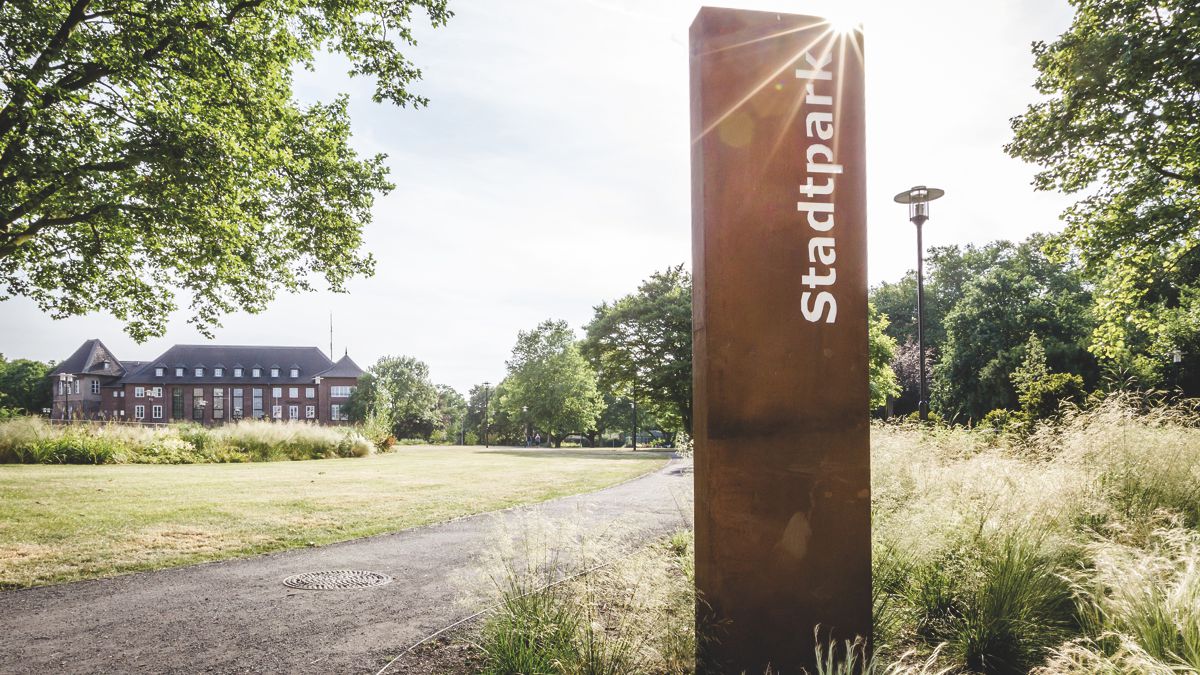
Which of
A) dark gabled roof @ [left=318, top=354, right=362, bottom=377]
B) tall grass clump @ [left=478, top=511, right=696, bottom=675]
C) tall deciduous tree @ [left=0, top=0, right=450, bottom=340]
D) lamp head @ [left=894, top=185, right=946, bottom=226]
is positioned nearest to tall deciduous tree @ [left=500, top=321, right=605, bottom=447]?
dark gabled roof @ [left=318, top=354, right=362, bottom=377]

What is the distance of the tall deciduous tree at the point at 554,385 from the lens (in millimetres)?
55000

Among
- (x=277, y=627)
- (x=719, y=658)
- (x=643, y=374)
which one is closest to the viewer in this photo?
(x=719, y=658)

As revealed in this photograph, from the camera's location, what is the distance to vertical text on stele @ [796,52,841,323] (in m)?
3.72

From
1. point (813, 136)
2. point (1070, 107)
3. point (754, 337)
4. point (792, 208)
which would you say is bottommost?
point (754, 337)

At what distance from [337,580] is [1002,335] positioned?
44.4 meters

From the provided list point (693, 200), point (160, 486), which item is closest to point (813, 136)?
point (693, 200)

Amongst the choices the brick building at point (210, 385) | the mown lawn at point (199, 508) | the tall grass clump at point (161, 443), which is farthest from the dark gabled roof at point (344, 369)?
the mown lawn at point (199, 508)

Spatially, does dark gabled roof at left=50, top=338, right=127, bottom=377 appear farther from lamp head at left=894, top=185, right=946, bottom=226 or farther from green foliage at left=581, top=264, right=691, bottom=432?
lamp head at left=894, top=185, right=946, bottom=226

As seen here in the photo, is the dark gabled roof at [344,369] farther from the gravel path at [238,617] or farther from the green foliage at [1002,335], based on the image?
the gravel path at [238,617]

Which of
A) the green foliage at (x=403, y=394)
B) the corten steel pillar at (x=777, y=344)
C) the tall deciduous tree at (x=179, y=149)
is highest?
the tall deciduous tree at (x=179, y=149)

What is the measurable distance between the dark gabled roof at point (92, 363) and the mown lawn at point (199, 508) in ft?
237

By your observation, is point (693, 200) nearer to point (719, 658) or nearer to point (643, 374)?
point (719, 658)

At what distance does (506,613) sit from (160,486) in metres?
12.0

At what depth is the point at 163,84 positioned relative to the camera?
35.8 feet
